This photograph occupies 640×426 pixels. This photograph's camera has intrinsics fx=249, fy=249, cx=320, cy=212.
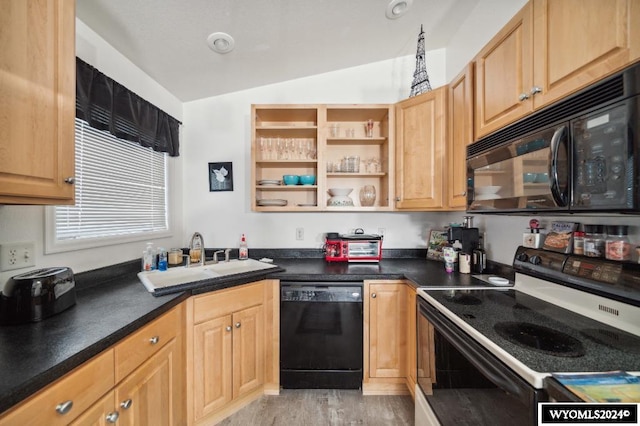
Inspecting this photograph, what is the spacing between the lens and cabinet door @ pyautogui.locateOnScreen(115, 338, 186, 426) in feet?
3.29

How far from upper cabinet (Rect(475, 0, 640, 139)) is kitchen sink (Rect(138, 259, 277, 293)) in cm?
173

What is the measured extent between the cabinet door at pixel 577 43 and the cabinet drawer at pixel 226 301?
6.10 ft

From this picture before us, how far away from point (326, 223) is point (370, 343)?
110 centimetres

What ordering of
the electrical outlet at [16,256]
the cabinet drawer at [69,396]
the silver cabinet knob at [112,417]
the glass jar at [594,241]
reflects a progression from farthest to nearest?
the electrical outlet at [16,256], the glass jar at [594,241], the silver cabinet knob at [112,417], the cabinet drawer at [69,396]

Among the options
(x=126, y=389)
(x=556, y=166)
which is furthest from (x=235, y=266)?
(x=556, y=166)

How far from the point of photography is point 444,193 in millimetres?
1850

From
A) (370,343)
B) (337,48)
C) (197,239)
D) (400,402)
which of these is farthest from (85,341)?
(337,48)

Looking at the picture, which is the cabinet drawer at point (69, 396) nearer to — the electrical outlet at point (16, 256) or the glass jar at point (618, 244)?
the electrical outlet at point (16, 256)

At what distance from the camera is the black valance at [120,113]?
140 cm

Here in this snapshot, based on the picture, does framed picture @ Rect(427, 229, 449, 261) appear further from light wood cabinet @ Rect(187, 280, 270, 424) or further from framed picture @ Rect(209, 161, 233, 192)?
framed picture @ Rect(209, 161, 233, 192)

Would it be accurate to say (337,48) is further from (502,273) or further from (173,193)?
(502,273)

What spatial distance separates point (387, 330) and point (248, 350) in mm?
990

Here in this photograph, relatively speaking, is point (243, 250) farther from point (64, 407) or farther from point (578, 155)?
point (578, 155)

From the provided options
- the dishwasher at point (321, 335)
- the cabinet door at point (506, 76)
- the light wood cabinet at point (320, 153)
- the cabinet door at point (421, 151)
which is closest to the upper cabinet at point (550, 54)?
the cabinet door at point (506, 76)
